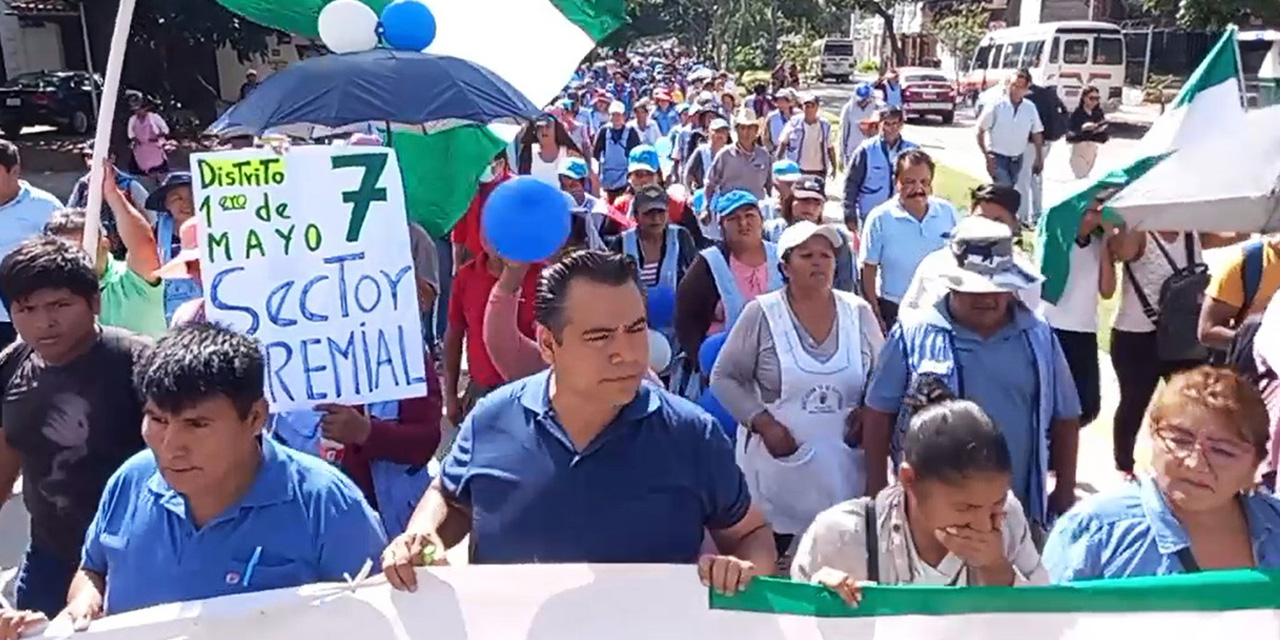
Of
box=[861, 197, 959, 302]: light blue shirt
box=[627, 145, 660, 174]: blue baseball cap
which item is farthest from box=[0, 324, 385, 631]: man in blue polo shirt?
box=[627, 145, 660, 174]: blue baseball cap

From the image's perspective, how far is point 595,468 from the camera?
245 cm

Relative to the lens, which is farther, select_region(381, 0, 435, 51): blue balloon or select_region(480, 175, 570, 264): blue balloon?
select_region(381, 0, 435, 51): blue balloon

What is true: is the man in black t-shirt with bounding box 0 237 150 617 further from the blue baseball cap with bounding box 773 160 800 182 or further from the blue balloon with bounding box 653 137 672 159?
the blue balloon with bounding box 653 137 672 159

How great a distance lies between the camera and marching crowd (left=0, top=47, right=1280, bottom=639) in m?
2.34

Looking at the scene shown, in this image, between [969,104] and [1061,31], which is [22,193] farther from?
[969,104]

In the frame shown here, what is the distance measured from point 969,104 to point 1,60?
82.9 ft

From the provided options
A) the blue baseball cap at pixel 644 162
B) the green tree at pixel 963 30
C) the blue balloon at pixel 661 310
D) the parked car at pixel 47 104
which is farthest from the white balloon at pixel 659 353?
the green tree at pixel 963 30

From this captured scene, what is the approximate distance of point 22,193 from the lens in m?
5.36

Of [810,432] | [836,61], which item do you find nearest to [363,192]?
[810,432]

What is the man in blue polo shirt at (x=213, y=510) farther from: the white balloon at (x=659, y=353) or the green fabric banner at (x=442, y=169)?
the green fabric banner at (x=442, y=169)

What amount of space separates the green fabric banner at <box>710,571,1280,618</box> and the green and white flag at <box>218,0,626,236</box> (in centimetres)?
326

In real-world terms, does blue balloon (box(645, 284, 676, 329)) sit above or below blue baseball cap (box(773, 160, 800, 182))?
below

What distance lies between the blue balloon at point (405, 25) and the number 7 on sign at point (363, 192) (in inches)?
69.4

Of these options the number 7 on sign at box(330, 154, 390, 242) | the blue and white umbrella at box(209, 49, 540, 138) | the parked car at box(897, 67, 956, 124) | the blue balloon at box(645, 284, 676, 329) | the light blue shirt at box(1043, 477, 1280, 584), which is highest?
the blue and white umbrella at box(209, 49, 540, 138)
